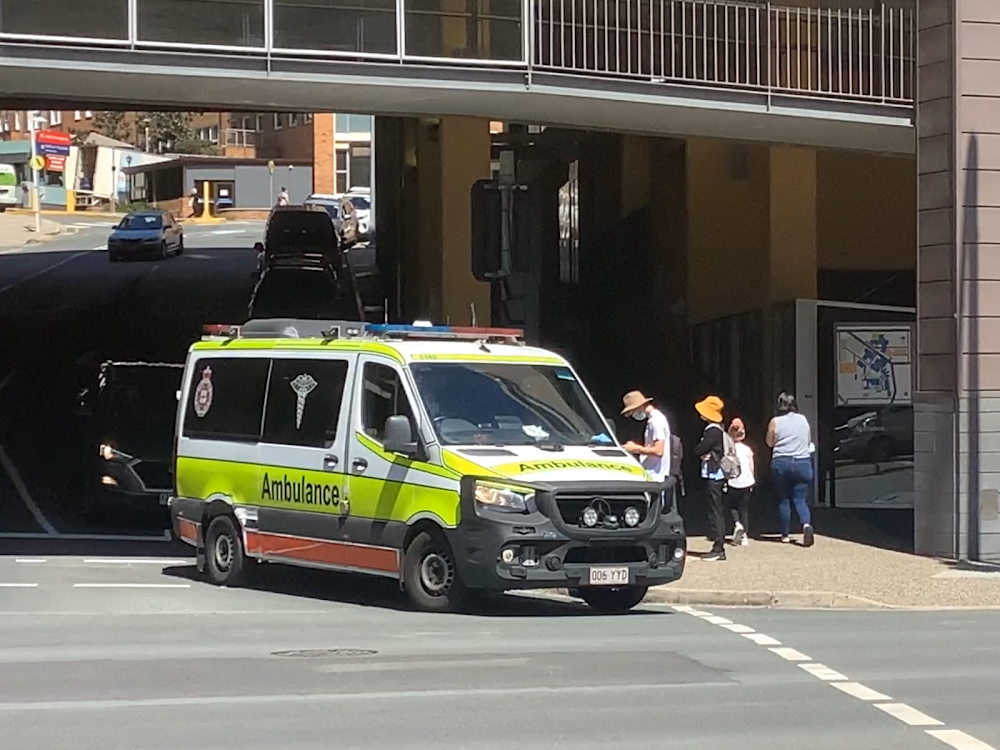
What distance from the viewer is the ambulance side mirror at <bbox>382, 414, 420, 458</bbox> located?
13.7 metres

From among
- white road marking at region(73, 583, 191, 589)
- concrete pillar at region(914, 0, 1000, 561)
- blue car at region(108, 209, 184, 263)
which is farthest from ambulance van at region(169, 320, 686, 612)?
blue car at region(108, 209, 184, 263)

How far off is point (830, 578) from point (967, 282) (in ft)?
12.8

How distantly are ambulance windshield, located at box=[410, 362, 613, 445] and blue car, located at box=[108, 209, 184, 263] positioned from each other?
1945 inches

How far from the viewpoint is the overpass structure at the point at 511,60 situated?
18625 mm

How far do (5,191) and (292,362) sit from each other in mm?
85641

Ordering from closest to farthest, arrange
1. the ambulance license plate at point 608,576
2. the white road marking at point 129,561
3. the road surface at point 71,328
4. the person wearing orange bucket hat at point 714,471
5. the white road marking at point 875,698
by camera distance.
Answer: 1. the white road marking at point 875,698
2. the ambulance license plate at point 608,576
3. the white road marking at point 129,561
4. the person wearing orange bucket hat at point 714,471
5. the road surface at point 71,328

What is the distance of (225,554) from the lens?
52.0 ft

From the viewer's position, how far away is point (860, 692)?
9.88 meters

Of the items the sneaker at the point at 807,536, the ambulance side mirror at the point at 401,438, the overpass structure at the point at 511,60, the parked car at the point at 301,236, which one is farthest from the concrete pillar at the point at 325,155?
the ambulance side mirror at the point at 401,438

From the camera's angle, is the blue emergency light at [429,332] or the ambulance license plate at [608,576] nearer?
the ambulance license plate at [608,576]

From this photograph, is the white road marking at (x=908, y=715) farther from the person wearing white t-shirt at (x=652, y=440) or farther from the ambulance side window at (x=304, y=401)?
the person wearing white t-shirt at (x=652, y=440)

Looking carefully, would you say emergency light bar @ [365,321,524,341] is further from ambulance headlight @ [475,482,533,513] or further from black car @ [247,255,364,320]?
black car @ [247,255,364,320]

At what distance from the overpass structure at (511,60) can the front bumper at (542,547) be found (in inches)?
297

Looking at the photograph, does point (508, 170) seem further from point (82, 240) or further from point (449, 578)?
point (82, 240)
